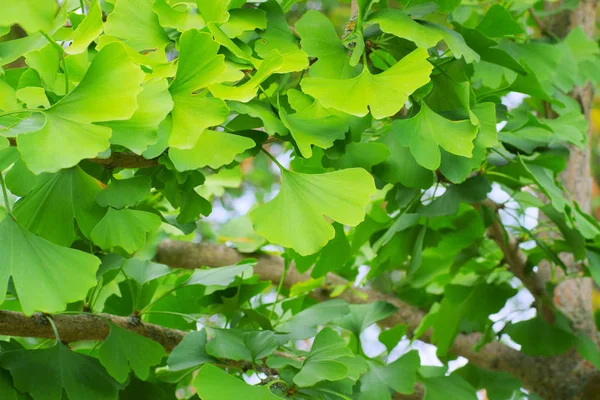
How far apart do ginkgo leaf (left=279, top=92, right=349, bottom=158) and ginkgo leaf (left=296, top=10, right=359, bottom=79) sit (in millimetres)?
26

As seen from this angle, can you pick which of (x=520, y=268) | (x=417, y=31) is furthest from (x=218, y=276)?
(x=520, y=268)

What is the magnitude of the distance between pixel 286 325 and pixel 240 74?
290 millimetres

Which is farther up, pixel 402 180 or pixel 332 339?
pixel 402 180

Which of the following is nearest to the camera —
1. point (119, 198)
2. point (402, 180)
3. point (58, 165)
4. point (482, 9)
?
point (58, 165)

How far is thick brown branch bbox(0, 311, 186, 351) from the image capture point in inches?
22.8

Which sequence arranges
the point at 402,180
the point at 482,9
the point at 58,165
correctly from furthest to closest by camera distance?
1. the point at 482,9
2. the point at 402,180
3. the point at 58,165

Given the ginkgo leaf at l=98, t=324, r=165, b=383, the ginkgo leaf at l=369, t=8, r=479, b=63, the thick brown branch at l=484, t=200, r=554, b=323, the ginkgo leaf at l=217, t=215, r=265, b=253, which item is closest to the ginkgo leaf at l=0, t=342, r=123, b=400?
the ginkgo leaf at l=98, t=324, r=165, b=383

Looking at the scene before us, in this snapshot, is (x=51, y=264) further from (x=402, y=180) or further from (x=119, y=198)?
(x=402, y=180)

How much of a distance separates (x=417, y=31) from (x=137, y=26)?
0.61ft

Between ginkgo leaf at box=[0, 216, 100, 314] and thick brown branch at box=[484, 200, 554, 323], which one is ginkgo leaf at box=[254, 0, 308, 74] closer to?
ginkgo leaf at box=[0, 216, 100, 314]

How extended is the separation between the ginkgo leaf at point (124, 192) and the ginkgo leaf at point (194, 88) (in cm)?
8

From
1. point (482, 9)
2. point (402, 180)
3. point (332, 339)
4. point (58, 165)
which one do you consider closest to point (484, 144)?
point (402, 180)

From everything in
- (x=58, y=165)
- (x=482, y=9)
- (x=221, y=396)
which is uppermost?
(x=58, y=165)

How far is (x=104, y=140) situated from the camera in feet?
1.25
